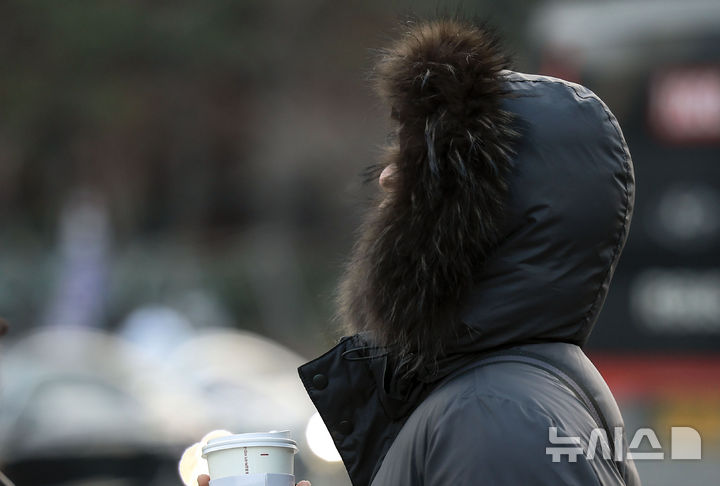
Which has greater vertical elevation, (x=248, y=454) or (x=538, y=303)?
(x=538, y=303)

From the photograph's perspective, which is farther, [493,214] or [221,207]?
[221,207]

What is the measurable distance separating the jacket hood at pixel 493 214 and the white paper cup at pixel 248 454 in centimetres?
27

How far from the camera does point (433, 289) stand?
2004 millimetres

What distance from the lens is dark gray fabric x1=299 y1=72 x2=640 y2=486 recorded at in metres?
1.85

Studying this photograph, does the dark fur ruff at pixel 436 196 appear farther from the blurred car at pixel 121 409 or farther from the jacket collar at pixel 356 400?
the blurred car at pixel 121 409

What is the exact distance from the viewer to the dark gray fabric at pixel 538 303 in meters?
1.85

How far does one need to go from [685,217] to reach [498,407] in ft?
17.3

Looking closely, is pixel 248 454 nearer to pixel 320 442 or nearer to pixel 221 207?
pixel 320 442

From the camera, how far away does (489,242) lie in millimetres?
1990

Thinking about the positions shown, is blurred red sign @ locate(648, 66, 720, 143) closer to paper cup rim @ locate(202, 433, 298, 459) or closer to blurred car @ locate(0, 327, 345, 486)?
blurred car @ locate(0, 327, 345, 486)

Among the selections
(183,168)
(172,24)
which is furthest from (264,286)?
(172,24)

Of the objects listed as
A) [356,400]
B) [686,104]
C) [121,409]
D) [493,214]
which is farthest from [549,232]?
[121,409]

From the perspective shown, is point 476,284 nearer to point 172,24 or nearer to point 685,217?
point 685,217

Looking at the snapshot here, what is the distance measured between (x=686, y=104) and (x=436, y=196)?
5384 millimetres
